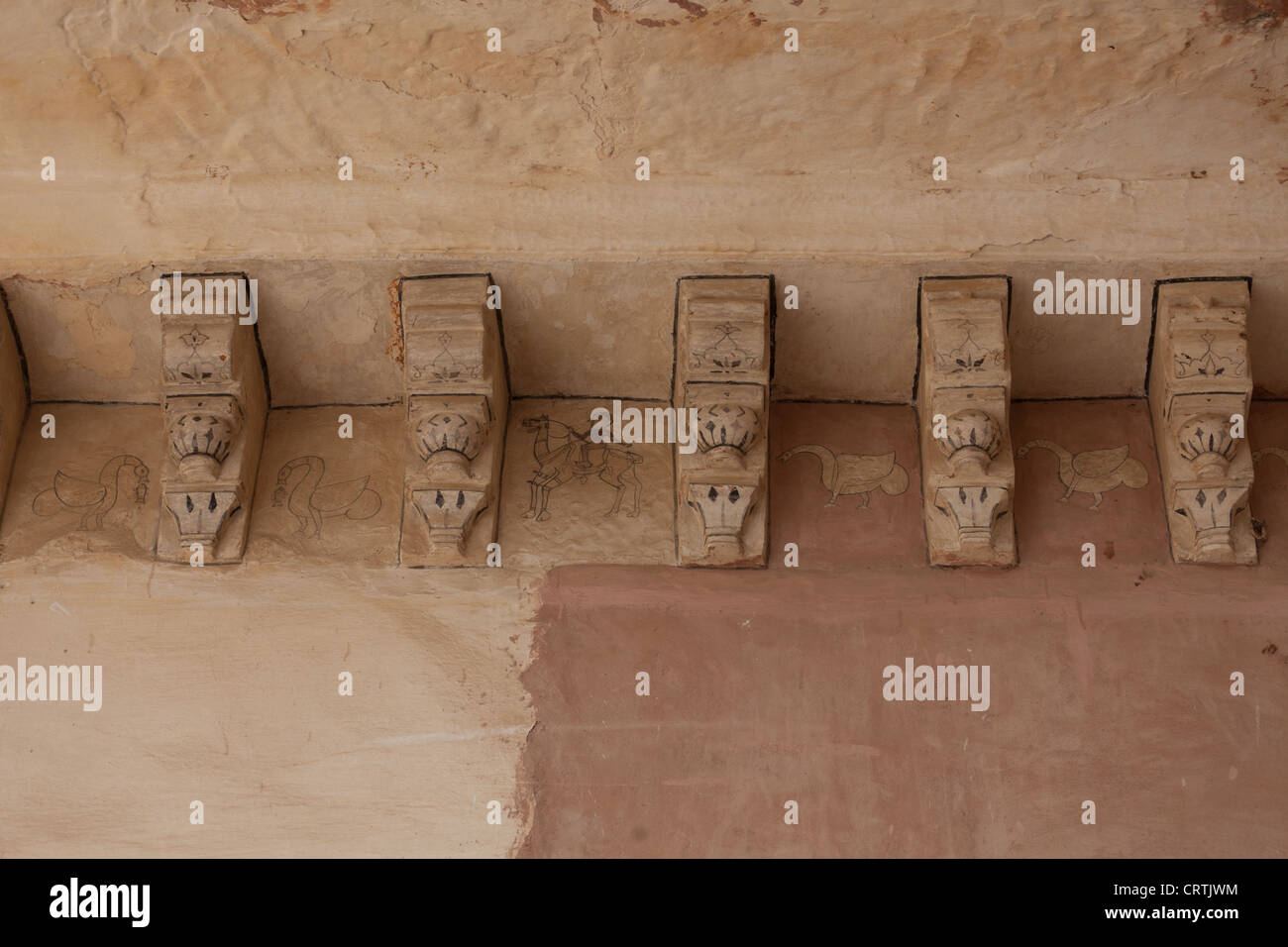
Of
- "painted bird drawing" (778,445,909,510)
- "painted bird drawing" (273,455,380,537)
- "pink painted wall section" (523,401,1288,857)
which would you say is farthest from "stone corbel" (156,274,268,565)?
"painted bird drawing" (778,445,909,510)

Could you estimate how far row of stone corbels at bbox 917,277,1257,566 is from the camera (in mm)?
3779

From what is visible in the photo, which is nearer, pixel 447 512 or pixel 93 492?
pixel 447 512

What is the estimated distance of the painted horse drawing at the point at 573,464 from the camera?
3.96 meters

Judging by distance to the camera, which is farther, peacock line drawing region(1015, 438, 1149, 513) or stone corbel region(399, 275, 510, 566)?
peacock line drawing region(1015, 438, 1149, 513)

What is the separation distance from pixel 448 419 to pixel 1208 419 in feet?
6.54

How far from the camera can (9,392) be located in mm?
4023

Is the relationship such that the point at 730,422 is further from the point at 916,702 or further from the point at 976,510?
the point at 916,702

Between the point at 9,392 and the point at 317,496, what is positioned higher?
the point at 9,392

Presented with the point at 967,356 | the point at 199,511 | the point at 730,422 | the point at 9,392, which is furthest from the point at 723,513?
the point at 9,392

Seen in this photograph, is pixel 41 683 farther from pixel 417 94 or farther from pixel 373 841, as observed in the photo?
pixel 417 94

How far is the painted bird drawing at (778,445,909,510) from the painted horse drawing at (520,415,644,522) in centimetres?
43

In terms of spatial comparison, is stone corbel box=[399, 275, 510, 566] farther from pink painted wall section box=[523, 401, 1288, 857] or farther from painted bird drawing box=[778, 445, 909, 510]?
painted bird drawing box=[778, 445, 909, 510]

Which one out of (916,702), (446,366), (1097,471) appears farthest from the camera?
(1097,471)

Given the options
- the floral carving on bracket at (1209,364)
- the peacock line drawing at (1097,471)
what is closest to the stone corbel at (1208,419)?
the floral carving on bracket at (1209,364)
